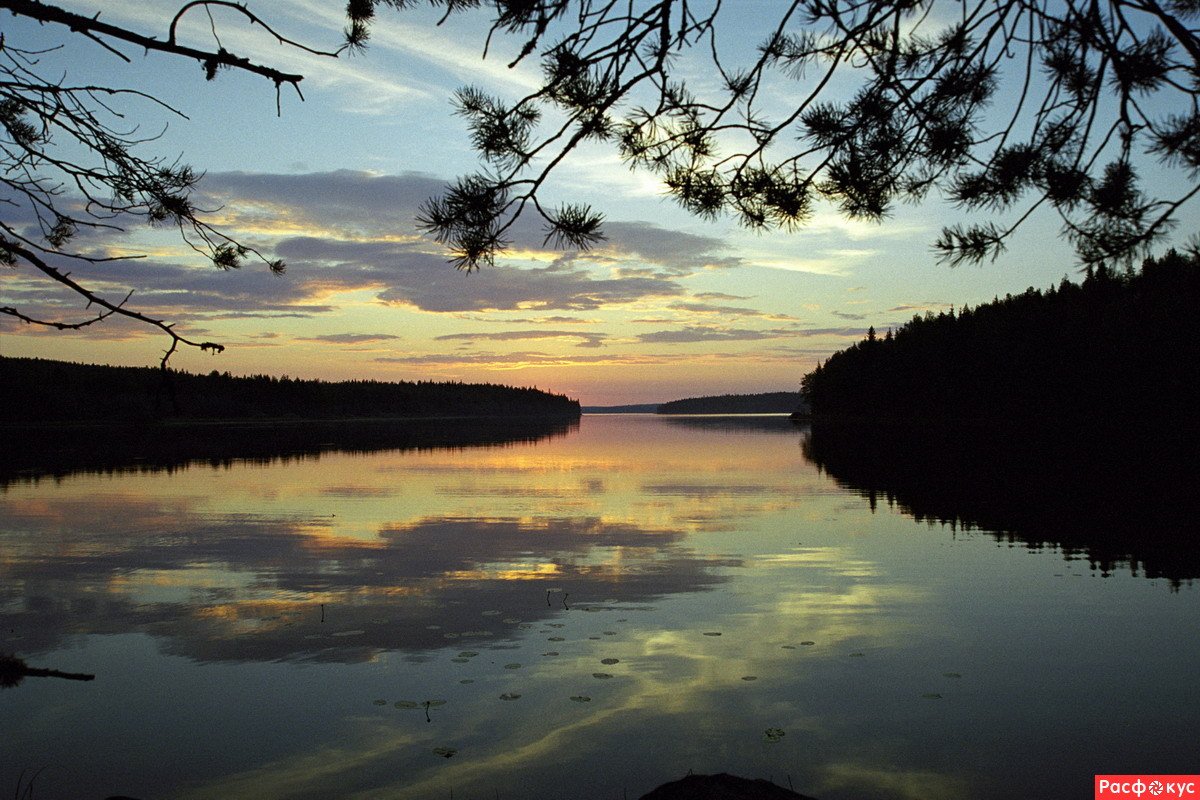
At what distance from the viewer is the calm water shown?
6.18 m

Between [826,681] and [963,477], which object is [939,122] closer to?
[826,681]

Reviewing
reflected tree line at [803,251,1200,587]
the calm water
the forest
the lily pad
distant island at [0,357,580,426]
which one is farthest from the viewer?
distant island at [0,357,580,426]

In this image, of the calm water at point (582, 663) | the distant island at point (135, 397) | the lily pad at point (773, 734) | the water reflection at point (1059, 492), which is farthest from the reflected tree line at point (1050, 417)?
the distant island at point (135, 397)

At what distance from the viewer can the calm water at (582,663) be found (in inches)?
243

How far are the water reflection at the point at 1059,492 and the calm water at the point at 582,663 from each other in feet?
4.36

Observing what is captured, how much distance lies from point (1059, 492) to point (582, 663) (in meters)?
20.1

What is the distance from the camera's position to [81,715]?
7.23 m

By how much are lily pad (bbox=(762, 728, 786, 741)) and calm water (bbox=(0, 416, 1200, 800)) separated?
3 centimetres

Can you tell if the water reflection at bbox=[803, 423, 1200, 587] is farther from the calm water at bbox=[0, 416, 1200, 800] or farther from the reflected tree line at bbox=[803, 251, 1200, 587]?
the calm water at bbox=[0, 416, 1200, 800]

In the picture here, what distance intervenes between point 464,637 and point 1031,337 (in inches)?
3225

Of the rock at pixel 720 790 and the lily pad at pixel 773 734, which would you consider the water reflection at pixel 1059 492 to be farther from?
the rock at pixel 720 790

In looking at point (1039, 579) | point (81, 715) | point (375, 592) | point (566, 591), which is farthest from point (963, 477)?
point (81, 715)

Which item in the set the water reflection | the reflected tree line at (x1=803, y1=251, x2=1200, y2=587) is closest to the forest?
the reflected tree line at (x1=803, y1=251, x2=1200, y2=587)

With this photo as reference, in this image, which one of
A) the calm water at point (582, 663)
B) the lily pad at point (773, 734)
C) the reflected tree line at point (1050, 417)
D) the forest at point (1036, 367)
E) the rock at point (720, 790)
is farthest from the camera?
the forest at point (1036, 367)
